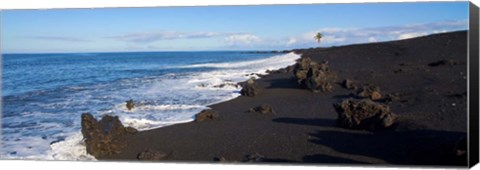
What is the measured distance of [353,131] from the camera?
6273mm

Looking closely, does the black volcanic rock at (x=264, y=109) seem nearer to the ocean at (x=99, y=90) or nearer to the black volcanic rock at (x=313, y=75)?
the ocean at (x=99, y=90)

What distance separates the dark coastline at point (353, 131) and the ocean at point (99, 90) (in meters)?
0.37

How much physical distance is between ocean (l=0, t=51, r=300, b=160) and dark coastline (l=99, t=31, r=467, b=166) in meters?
0.37

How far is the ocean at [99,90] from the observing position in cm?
684

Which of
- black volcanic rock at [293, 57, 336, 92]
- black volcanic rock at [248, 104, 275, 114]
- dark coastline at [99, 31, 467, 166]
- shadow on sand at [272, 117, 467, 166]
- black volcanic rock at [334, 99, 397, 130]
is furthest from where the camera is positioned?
black volcanic rock at [293, 57, 336, 92]

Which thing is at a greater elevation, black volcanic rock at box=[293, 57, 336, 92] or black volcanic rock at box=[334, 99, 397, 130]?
black volcanic rock at box=[293, 57, 336, 92]

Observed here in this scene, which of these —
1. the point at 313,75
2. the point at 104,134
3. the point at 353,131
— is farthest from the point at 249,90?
the point at 104,134

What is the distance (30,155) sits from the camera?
6539 millimetres

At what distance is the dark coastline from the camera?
5750mm

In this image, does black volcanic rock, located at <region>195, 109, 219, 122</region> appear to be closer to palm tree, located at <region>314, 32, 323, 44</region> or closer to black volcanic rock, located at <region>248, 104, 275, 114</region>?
black volcanic rock, located at <region>248, 104, 275, 114</region>

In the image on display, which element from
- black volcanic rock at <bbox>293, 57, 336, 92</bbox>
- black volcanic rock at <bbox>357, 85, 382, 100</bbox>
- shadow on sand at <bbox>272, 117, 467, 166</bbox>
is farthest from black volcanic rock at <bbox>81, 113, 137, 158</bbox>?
black volcanic rock at <bbox>357, 85, 382, 100</bbox>

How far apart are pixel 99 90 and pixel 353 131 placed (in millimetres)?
3362

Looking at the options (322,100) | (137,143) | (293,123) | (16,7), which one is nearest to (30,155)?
(137,143)

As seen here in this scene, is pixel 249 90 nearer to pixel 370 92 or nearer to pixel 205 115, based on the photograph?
pixel 205 115
